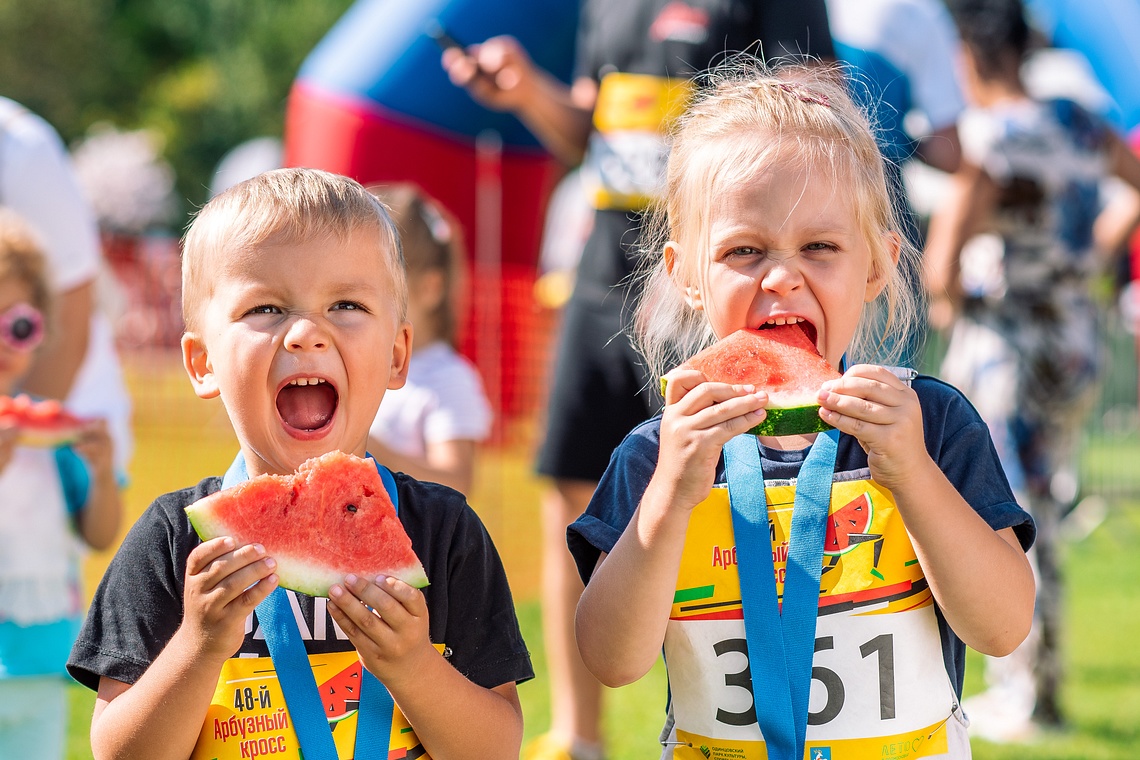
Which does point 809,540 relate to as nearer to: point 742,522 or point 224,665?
point 742,522

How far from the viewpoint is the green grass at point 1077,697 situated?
5.25 m

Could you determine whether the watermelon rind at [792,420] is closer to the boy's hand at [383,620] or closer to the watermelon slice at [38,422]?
the boy's hand at [383,620]

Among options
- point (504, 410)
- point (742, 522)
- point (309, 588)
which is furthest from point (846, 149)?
point (504, 410)

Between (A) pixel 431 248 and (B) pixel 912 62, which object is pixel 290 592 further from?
(B) pixel 912 62

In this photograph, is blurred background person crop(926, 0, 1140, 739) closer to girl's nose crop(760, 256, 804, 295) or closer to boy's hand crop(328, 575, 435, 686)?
girl's nose crop(760, 256, 804, 295)

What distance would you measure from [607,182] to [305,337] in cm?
232

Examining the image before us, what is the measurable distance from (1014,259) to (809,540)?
12.5 ft

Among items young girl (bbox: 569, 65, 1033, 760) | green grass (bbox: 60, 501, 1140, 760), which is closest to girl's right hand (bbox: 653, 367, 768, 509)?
young girl (bbox: 569, 65, 1033, 760)

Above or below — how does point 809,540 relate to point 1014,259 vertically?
below

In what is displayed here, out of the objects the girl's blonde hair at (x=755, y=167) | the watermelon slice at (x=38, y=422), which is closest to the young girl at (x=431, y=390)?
the watermelon slice at (x=38, y=422)

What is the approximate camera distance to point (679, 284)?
2730 mm

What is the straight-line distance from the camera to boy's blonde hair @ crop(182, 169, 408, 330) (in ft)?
7.73

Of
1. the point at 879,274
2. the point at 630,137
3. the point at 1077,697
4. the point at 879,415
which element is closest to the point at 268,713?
the point at 879,415

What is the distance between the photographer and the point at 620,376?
4.27 metres
